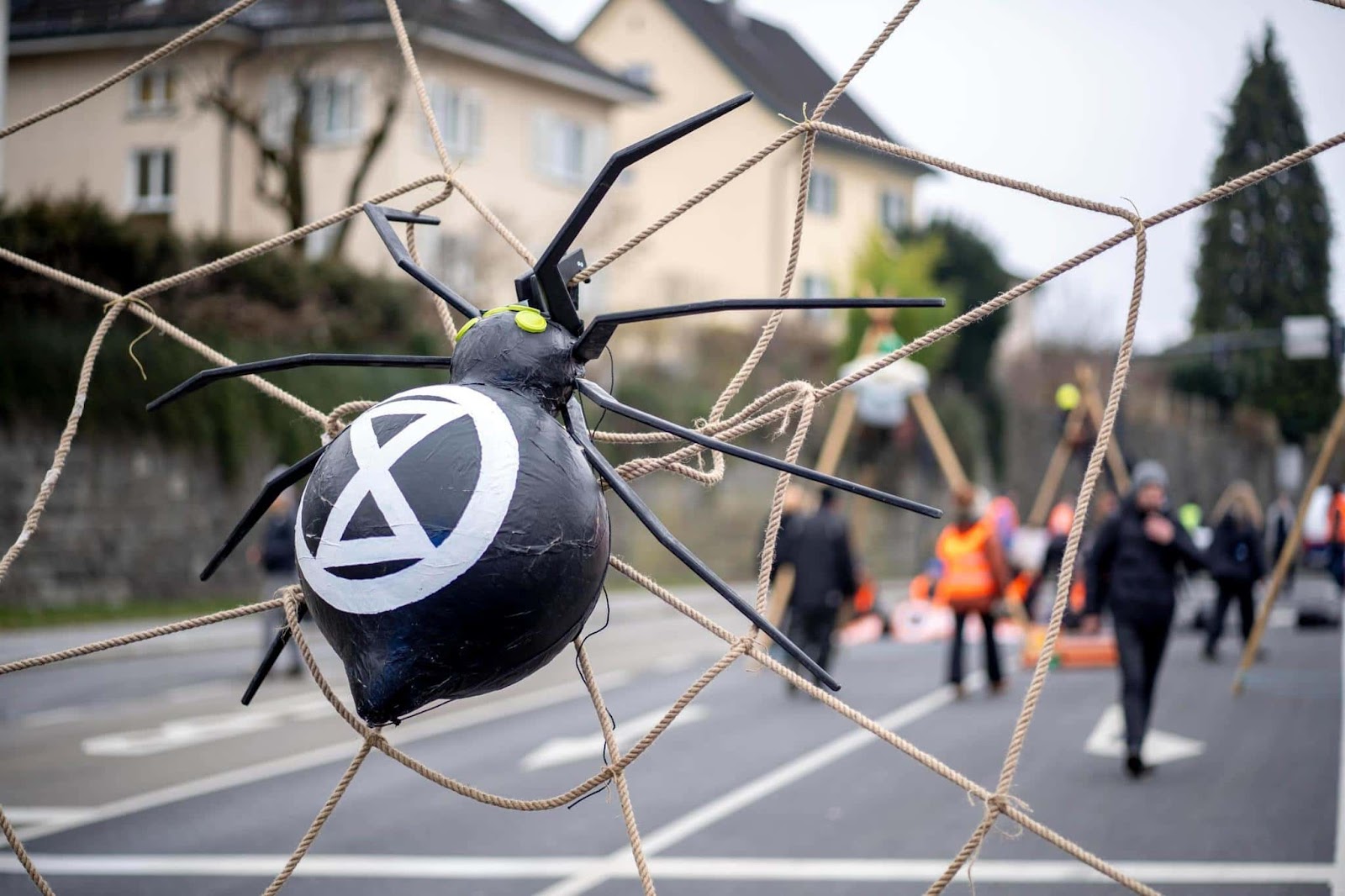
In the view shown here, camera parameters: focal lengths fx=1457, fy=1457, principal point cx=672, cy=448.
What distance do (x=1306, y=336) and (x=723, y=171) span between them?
30.2 metres

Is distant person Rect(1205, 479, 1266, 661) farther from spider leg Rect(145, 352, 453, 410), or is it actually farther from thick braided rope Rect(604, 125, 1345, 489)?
spider leg Rect(145, 352, 453, 410)

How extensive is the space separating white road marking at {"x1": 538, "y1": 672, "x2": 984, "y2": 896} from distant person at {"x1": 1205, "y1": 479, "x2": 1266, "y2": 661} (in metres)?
4.60

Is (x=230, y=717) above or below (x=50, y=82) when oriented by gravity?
below

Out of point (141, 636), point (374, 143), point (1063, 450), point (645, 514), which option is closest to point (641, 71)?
point (374, 143)

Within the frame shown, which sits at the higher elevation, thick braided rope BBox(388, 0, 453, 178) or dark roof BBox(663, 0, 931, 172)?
dark roof BBox(663, 0, 931, 172)

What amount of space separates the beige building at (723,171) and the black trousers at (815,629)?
78.9 ft

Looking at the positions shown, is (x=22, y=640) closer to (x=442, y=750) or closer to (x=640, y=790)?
(x=442, y=750)

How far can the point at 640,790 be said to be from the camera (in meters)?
8.65

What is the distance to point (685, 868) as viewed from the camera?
6746mm

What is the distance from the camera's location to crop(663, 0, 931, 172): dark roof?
38.8m

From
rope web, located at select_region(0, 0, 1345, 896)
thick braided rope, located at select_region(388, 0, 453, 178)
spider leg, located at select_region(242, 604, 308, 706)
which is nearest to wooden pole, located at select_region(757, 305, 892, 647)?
thick braided rope, located at select_region(388, 0, 453, 178)

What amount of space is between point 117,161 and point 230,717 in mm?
21799

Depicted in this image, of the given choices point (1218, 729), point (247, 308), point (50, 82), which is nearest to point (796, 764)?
point (1218, 729)

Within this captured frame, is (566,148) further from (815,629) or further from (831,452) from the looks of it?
(815,629)
